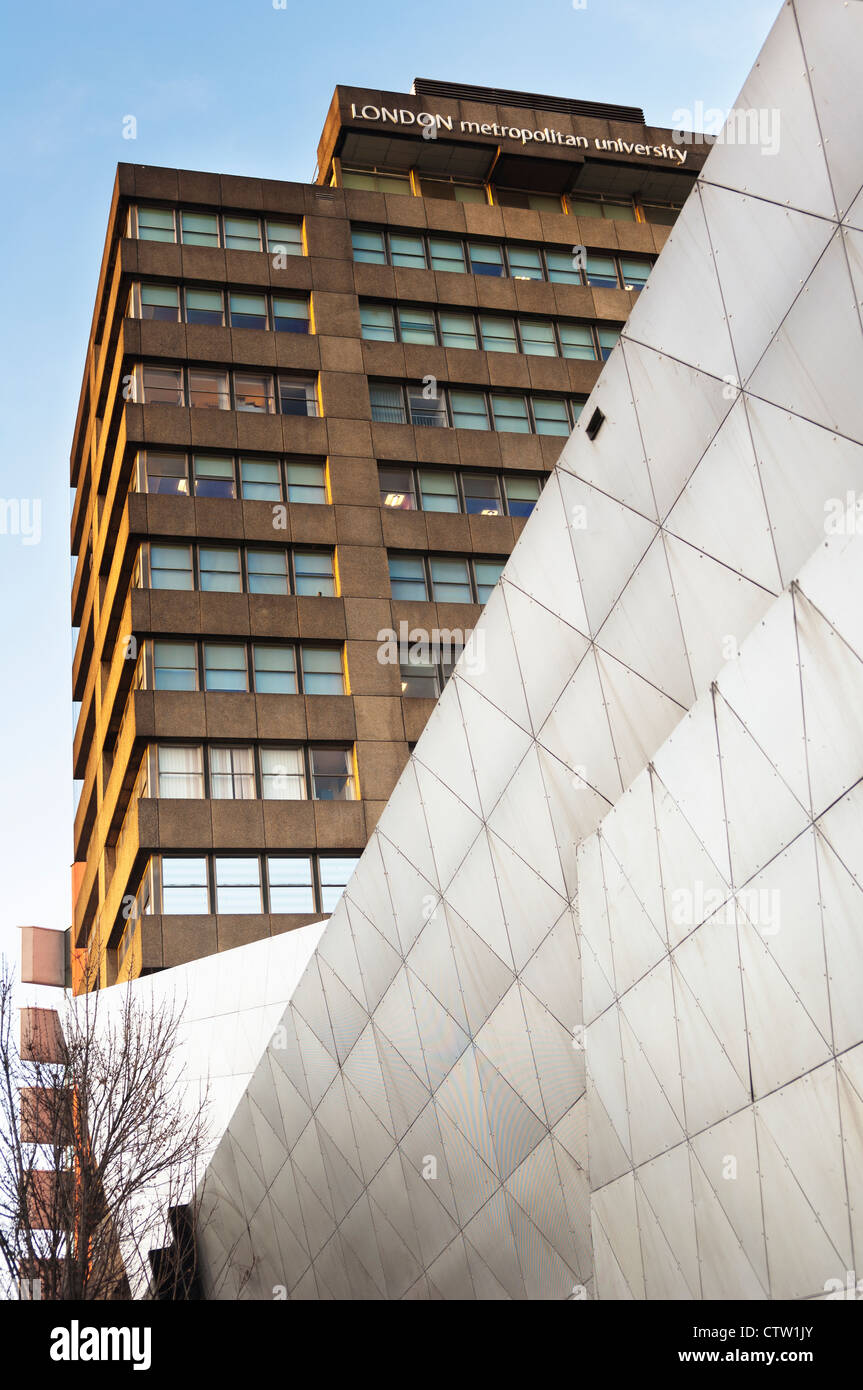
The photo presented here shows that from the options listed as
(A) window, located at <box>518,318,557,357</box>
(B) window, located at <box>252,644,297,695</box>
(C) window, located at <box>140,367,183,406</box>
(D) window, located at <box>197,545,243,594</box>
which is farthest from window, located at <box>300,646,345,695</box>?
(A) window, located at <box>518,318,557,357</box>

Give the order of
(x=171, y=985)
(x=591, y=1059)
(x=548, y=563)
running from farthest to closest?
(x=171, y=985), (x=548, y=563), (x=591, y=1059)

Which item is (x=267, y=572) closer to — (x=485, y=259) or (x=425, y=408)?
(x=425, y=408)

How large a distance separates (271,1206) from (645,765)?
1664cm

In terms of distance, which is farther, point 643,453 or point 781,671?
point 643,453

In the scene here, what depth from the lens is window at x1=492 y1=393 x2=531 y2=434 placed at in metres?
49.1

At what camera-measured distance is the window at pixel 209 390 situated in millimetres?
46656

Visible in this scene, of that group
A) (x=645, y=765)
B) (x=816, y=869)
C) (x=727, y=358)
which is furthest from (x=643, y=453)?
(x=816, y=869)

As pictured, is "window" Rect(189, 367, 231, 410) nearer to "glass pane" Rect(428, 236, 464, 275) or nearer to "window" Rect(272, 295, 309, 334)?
"window" Rect(272, 295, 309, 334)

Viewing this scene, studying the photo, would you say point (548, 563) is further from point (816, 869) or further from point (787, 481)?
point (816, 869)

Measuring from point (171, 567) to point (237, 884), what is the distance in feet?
35.3

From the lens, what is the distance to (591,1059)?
517 inches

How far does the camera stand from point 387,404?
4828 centimetres

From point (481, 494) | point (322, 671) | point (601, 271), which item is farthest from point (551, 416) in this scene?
point (322, 671)

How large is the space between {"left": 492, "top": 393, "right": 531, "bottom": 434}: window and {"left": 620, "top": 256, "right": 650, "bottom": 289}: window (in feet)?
25.8
